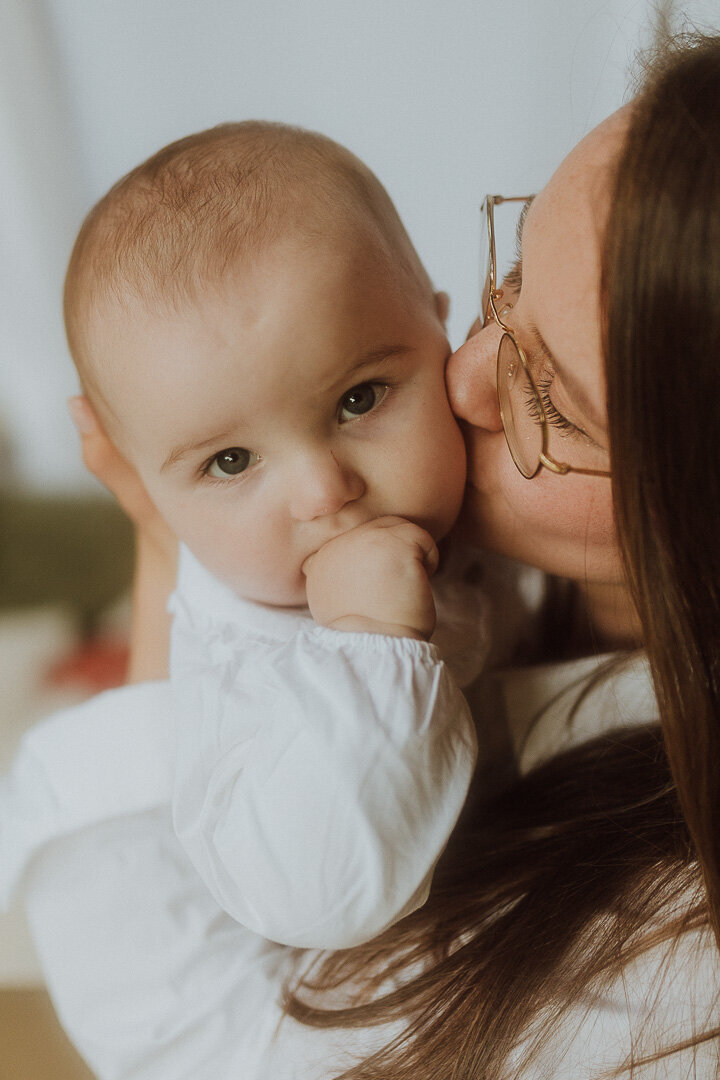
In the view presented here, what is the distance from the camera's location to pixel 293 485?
0.80 m

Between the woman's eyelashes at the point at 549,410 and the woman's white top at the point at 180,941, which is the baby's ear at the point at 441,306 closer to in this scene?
the woman's eyelashes at the point at 549,410

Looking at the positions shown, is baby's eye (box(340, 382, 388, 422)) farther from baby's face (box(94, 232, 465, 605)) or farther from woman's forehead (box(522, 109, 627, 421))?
woman's forehead (box(522, 109, 627, 421))

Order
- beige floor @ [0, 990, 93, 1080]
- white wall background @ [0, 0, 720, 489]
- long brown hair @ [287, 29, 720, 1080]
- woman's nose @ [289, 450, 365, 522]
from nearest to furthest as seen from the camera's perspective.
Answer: long brown hair @ [287, 29, 720, 1080], woman's nose @ [289, 450, 365, 522], beige floor @ [0, 990, 93, 1080], white wall background @ [0, 0, 720, 489]

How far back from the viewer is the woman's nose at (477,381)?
0.81 metres

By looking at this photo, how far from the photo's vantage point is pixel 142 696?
1.07 metres

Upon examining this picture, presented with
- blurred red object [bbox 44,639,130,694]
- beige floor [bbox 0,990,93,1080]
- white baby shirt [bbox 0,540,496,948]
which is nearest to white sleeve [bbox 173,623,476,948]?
white baby shirt [bbox 0,540,496,948]

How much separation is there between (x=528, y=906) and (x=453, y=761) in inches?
6.8

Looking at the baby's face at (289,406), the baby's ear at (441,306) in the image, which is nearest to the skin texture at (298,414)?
the baby's face at (289,406)

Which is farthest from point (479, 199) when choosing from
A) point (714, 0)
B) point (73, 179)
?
point (73, 179)

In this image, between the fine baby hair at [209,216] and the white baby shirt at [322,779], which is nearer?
the white baby shirt at [322,779]

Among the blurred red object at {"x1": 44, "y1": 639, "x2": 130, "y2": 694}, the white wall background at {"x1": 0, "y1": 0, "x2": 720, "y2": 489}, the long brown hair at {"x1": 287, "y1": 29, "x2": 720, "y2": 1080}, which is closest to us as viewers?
the long brown hair at {"x1": 287, "y1": 29, "x2": 720, "y2": 1080}

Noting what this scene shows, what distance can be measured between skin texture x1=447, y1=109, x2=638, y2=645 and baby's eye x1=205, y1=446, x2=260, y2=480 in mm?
203

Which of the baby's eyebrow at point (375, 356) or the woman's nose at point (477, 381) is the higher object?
the baby's eyebrow at point (375, 356)

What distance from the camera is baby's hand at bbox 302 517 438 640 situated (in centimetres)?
75
